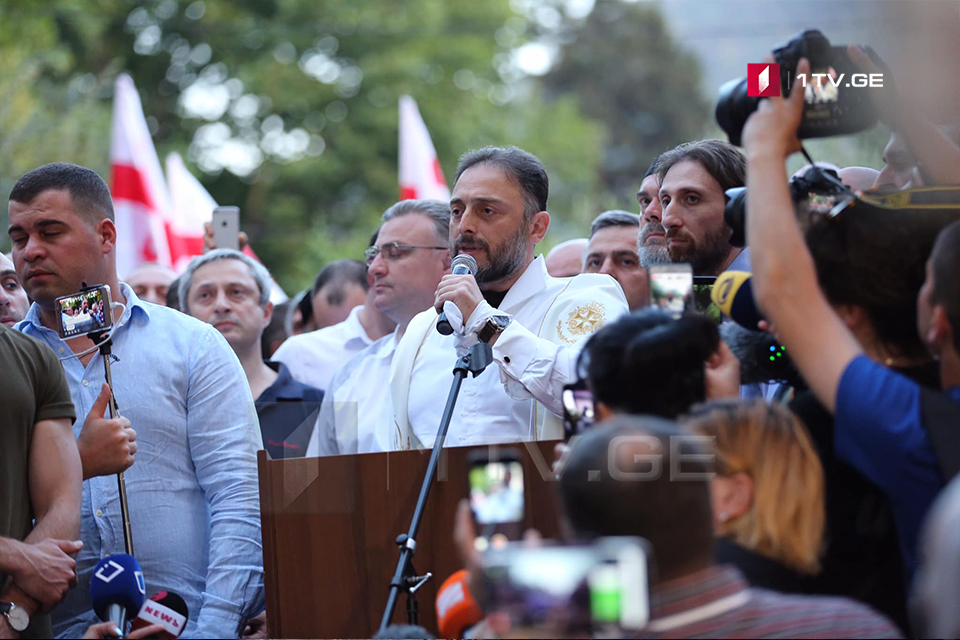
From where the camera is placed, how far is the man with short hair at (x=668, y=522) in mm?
2266

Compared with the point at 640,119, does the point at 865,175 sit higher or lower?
lower

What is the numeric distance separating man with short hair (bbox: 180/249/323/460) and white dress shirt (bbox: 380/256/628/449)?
4.33 ft

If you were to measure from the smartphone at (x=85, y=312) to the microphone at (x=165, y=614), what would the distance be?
93 cm

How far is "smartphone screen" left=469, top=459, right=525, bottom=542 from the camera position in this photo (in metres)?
2.63

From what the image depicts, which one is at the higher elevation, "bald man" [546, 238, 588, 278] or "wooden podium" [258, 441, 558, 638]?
"bald man" [546, 238, 588, 278]

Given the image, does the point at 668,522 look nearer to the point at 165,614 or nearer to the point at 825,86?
the point at 825,86

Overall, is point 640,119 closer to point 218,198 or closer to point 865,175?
point 218,198

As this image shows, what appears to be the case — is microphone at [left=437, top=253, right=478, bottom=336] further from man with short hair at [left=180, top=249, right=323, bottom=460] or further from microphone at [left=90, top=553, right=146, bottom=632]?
man with short hair at [left=180, top=249, right=323, bottom=460]

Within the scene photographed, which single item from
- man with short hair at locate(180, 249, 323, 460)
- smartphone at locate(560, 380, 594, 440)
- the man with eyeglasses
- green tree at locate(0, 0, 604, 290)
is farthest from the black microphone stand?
green tree at locate(0, 0, 604, 290)

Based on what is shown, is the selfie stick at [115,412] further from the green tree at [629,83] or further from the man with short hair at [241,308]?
the green tree at [629,83]

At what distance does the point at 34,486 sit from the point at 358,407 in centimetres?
208

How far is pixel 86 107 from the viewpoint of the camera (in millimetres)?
18656

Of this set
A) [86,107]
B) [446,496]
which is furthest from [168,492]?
[86,107]

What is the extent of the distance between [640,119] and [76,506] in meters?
39.4
